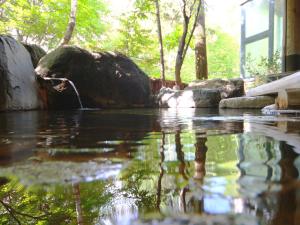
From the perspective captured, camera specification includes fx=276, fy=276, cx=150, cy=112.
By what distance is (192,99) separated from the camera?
27.3 feet

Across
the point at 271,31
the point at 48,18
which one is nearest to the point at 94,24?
the point at 48,18

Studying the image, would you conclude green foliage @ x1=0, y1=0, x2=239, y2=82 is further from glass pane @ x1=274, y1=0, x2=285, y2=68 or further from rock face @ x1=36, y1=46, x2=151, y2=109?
glass pane @ x1=274, y1=0, x2=285, y2=68

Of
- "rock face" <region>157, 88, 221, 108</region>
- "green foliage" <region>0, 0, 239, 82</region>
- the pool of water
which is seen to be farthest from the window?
the pool of water

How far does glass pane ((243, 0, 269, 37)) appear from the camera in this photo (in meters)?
12.4

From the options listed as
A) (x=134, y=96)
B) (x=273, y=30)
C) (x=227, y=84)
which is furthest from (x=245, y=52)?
(x=134, y=96)

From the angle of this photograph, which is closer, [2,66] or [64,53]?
[2,66]

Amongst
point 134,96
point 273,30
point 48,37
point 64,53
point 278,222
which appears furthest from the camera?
point 48,37

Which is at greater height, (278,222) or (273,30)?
(273,30)

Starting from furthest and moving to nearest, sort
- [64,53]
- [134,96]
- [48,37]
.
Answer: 1. [48,37]
2. [134,96]
3. [64,53]

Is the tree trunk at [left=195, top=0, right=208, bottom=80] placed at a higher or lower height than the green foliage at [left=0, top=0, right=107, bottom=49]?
lower

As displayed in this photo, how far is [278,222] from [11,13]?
16.9 metres

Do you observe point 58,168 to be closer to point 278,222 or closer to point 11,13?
point 278,222

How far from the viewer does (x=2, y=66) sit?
21.8 ft

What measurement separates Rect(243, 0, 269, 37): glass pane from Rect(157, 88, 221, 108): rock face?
6057 millimetres
